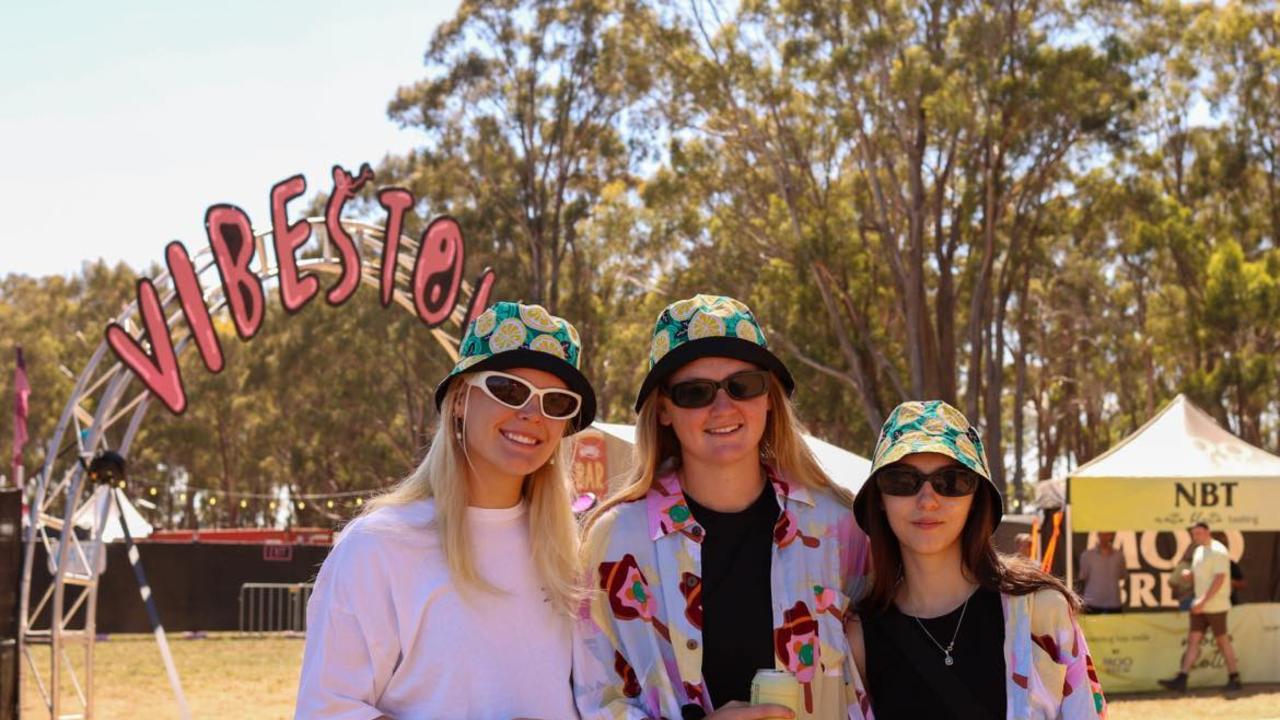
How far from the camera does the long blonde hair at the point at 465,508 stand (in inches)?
94.7

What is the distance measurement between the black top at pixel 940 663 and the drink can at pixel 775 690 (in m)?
0.36

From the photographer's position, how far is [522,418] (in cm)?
256

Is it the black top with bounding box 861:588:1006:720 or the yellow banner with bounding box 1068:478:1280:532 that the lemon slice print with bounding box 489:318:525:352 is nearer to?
the black top with bounding box 861:588:1006:720

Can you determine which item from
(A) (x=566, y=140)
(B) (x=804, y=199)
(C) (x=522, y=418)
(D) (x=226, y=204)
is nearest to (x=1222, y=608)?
(D) (x=226, y=204)

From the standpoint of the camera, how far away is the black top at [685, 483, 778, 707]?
2562mm

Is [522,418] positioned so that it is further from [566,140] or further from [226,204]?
[566,140]

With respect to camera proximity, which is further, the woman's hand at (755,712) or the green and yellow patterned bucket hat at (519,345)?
the green and yellow patterned bucket hat at (519,345)

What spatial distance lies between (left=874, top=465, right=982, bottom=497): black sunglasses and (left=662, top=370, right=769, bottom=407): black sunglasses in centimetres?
30

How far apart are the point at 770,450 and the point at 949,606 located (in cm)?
48

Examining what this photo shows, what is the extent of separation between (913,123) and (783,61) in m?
2.44

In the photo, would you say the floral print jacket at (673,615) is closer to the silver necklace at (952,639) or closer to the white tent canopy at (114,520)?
the silver necklace at (952,639)

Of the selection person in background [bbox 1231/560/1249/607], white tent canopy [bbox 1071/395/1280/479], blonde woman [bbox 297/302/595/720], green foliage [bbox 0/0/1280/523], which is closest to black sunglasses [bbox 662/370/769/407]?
blonde woman [bbox 297/302/595/720]

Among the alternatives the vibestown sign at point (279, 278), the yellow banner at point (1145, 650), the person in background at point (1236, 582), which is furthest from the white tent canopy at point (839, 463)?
the person in background at point (1236, 582)

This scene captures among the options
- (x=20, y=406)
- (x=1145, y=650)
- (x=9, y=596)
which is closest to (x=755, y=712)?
(x=9, y=596)
